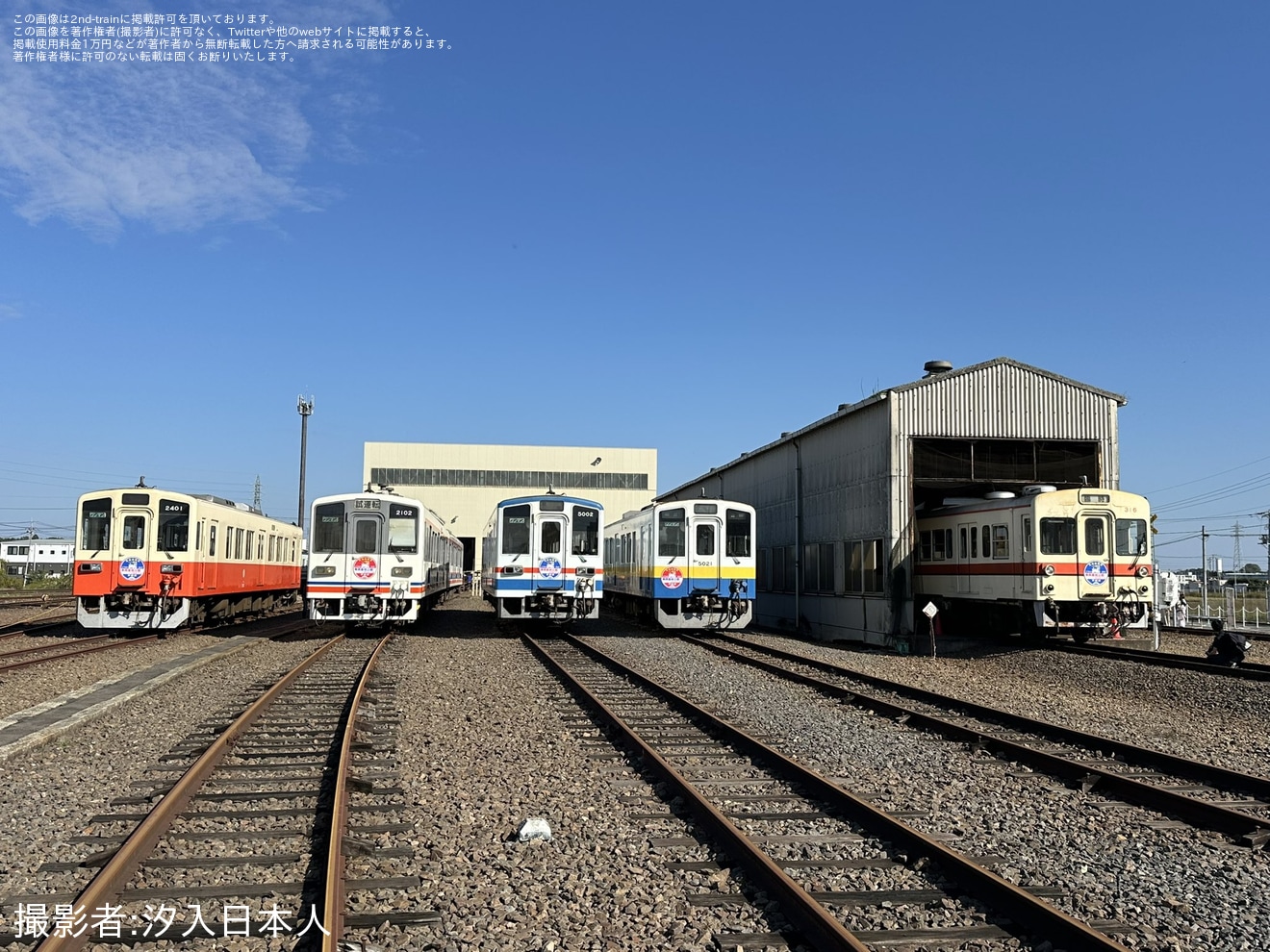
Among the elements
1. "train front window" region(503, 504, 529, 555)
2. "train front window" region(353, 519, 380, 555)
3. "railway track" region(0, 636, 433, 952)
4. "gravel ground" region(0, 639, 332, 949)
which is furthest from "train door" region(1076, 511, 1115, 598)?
"gravel ground" region(0, 639, 332, 949)

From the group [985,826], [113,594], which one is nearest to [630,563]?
[113,594]

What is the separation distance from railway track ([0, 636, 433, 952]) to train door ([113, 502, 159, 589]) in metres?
11.2

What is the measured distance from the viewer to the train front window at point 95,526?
62.8 feet

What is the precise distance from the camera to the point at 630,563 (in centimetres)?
2491

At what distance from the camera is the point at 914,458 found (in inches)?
813

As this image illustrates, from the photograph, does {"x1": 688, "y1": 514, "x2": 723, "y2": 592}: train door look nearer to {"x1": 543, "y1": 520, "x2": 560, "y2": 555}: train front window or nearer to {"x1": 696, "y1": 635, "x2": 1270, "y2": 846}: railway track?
{"x1": 543, "y1": 520, "x2": 560, "y2": 555}: train front window

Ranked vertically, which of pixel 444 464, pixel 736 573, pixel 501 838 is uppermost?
pixel 444 464

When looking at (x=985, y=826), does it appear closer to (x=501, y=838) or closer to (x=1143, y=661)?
(x=501, y=838)

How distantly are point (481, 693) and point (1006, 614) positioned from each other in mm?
11531

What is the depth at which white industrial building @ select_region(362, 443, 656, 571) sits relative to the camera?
196 ft

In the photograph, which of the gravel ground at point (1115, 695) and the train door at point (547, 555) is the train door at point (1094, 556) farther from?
the train door at point (547, 555)

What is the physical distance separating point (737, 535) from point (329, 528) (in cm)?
812

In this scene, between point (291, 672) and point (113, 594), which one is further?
point (113, 594)

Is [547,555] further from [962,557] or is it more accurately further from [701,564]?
[962,557]
